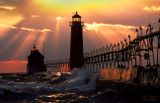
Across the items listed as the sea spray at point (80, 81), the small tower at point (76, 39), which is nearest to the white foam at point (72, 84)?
the sea spray at point (80, 81)

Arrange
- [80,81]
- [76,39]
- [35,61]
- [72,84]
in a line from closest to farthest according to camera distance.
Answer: [72,84], [80,81], [76,39], [35,61]

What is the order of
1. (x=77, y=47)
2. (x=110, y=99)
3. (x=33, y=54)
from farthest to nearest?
1. (x=33, y=54)
2. (x=77, y=47)
3. (x=110, y=99)

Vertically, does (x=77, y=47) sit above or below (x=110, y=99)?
above

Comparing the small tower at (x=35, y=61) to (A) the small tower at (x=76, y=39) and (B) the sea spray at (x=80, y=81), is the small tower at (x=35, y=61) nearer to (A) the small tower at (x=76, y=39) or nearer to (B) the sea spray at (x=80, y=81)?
(A) the small tower at (x=76, y=39)

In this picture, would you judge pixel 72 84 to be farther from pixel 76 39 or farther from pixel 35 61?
pixel 35 61

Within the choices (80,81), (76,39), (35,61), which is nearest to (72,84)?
(80,81)

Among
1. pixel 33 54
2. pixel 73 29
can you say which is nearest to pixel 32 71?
pixel 33 54

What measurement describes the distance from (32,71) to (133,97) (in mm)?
78067

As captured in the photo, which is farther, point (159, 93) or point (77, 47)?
point (77, 47)

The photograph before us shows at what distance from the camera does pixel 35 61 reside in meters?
112

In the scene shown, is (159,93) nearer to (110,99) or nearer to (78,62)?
(110,99)

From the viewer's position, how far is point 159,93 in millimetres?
31094

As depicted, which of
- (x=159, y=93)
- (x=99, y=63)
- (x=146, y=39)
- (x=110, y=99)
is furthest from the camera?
(x=99, y=63)

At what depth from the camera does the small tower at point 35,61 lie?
363 feet
